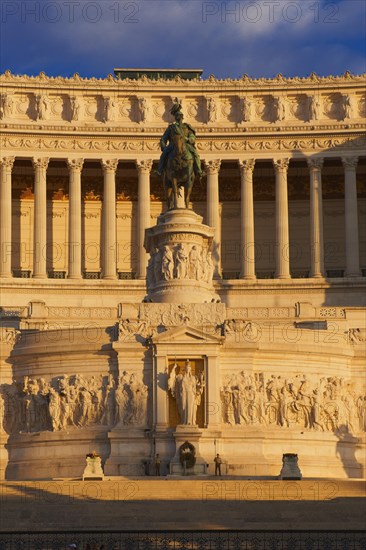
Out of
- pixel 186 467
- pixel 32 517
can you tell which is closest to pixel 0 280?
pixel 186 467

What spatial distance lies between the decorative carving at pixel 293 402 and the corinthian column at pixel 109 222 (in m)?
36.0

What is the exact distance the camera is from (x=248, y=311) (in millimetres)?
74312

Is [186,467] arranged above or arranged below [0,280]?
below

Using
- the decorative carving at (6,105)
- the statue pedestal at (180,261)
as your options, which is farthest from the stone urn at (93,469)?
the decorative carving at (6,105)

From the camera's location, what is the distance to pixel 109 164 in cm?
9844

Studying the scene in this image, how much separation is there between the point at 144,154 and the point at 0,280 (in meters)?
14.2

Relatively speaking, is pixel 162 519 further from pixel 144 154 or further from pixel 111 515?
pixel 144 154

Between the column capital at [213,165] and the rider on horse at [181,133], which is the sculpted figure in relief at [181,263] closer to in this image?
the rider on horse at [181,133]

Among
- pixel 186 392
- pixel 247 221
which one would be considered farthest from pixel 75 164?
pixel 186 392

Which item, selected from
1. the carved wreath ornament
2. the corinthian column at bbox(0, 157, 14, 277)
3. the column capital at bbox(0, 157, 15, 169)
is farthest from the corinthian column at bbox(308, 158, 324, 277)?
the carved wreath ornament

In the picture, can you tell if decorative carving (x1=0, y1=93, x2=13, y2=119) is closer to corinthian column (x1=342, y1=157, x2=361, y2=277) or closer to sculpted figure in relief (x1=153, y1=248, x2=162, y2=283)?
corinthian column (x1=342, y1=157, x2=361, y2=277)

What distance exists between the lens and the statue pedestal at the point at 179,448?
5581 cm

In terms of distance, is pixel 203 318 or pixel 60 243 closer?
pixel 203 318

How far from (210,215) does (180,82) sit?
9.75m
